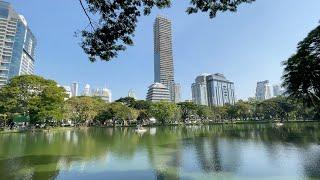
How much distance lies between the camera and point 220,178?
559 inches

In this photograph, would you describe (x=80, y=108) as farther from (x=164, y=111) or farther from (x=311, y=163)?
(x=311, y=163)

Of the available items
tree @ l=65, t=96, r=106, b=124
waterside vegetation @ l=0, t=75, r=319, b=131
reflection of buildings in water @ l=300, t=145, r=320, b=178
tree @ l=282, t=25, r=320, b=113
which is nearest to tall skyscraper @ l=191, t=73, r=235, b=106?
waterside vegetation @ l=0, t=75, r=319, b=131

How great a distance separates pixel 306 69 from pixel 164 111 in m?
68.2

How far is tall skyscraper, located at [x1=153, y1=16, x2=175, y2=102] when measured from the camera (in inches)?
6540

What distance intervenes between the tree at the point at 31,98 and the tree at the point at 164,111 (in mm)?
39292

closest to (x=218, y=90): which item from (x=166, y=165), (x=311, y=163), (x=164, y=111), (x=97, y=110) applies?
(x=164, y=111)

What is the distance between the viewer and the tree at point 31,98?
5002 centimetres

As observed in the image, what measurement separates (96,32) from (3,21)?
5129 inches

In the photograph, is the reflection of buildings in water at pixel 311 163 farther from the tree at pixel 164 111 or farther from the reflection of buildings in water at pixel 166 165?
the tree at pixel 164 111

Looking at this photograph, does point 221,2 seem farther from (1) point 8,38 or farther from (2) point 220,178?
(1) point 8,38

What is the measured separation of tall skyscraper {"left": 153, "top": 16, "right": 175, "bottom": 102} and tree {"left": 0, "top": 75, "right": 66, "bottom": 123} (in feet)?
369

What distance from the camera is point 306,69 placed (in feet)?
69.8

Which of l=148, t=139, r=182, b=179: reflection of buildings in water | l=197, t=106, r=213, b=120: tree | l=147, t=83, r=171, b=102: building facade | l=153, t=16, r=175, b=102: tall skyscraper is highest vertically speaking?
l=153, t=16, r=175, b=102: tall skyscraper

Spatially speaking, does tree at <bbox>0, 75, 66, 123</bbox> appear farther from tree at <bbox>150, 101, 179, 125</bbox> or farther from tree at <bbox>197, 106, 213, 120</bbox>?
tree at <bbox>197, 106, 213, 120</bbox>
